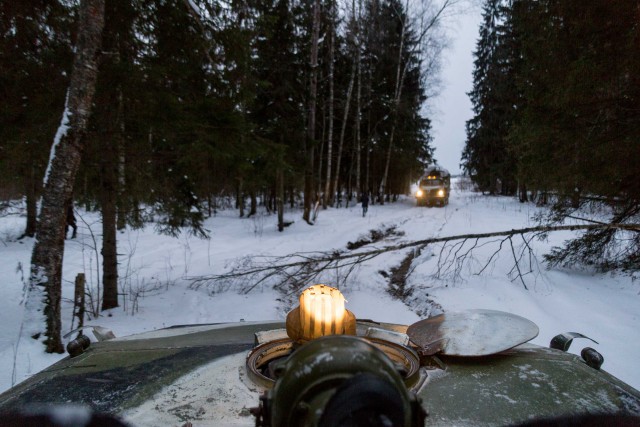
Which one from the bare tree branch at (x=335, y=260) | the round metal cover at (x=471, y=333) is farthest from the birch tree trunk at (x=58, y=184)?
the round metal cover at (x=471, y=333)

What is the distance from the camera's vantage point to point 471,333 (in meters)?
2.24

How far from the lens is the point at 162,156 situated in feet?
22.4

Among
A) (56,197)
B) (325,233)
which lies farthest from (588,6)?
(325,233)

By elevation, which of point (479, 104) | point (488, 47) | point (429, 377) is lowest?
point (429, 377)

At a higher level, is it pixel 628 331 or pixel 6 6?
pixel 6 6

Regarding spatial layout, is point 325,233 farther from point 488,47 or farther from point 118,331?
point 488,47

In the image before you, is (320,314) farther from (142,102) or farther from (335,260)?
(142,102)

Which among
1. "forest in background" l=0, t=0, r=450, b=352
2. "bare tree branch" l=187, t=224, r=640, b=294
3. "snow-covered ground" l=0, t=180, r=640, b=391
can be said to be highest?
"forest in background" l=0, t=0, r=450, b=352

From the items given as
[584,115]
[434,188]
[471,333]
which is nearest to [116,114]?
[471,333]

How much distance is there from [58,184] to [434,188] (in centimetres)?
2947

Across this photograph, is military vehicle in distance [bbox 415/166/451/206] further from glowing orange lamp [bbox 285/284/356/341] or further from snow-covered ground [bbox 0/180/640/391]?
glowing orange lamp [bbox 285/284/356/341]

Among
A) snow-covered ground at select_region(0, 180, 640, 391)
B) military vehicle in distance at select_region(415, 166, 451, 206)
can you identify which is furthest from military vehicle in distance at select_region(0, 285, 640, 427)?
military vehicle in distance at select_region(415, 166, 451, 206)

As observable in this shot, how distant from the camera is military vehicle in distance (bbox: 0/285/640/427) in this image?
102cm

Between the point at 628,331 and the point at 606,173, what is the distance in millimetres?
2407
